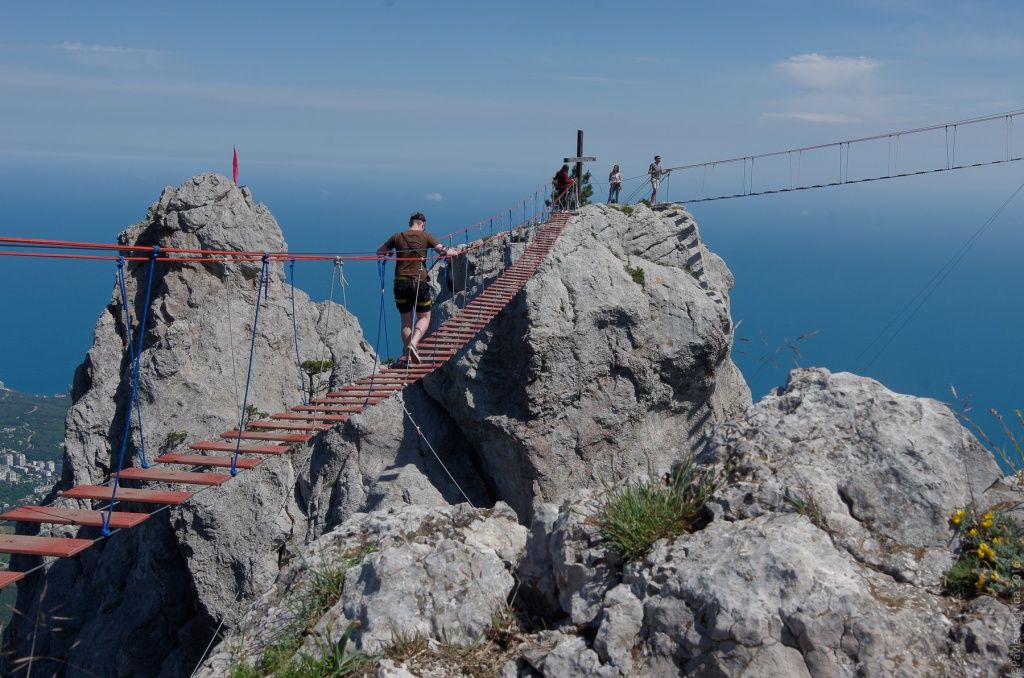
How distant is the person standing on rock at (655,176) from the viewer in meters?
23.0

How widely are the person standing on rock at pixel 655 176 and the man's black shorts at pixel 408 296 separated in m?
12.7

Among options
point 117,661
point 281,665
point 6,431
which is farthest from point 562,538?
point 6,431

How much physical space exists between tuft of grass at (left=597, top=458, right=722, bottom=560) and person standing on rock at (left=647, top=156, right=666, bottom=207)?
1843cm

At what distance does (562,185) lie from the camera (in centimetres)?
2459

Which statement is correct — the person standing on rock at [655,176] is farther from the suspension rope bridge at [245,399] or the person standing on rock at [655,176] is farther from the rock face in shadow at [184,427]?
the rock face in shadow at [184,427]

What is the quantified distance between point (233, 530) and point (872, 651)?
15.1 meters

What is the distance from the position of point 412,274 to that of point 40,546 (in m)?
6.75

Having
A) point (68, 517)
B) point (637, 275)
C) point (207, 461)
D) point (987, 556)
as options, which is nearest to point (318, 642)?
point (68, 517)

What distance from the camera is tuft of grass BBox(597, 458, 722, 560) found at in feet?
16.6

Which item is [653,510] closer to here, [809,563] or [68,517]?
[809,563]

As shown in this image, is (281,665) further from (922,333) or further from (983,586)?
(922,333)

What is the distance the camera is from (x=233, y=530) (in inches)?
659

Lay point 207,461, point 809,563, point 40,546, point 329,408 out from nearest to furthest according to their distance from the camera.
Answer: point 809,563, point 40,546, point 207,461, point 329,408

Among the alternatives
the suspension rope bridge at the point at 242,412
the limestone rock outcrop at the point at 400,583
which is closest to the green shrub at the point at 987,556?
the limestone rock outcrop at the point at 400,583
